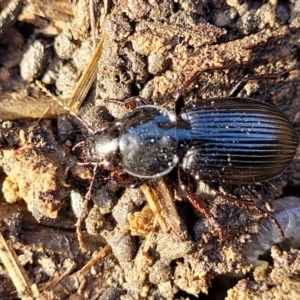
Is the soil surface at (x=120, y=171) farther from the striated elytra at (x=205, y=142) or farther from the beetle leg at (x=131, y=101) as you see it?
the striated elytra at (x=205, y=142)

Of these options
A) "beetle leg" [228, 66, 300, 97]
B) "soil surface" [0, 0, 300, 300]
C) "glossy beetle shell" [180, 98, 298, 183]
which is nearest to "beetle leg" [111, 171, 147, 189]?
"soil surface" [0, 0, 300, 300]

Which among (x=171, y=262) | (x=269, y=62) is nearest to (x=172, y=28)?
(x=269, y=62)

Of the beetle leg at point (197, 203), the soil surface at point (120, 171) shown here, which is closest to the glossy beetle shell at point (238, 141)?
the beetle leg at point (197, 203)

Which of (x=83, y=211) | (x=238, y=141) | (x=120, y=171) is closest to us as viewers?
(x=238, y=141)

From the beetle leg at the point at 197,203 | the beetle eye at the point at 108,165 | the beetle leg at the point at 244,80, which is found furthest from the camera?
the beetle leg at the point at 244,80

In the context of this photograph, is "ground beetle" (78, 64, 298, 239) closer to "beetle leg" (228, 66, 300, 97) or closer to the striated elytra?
the striated elytra

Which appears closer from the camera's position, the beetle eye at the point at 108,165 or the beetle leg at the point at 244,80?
the beetle eye at the point at 108,165

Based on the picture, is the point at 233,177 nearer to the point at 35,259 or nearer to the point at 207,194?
the point at 207,194

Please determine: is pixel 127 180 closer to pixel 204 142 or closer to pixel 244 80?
pixel 204 142

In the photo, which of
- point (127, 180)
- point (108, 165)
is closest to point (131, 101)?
point (108, 165)
